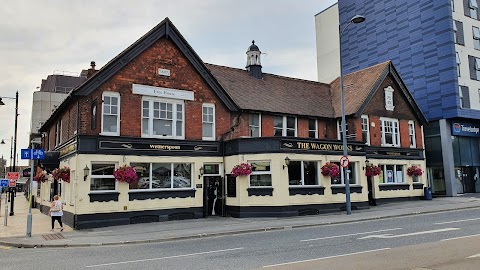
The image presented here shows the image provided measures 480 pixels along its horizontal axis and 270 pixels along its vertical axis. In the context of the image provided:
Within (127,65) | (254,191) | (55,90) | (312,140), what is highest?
(55,90)

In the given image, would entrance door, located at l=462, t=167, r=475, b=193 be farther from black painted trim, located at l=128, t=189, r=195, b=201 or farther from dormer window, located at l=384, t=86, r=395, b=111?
black painted trim, located at l=128, t=189, r=195, b=201

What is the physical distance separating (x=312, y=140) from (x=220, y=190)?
20.0 ft

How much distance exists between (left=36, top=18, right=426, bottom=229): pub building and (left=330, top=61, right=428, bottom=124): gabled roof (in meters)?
0.44

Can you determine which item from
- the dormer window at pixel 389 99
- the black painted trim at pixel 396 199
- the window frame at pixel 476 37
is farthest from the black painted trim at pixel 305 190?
the window frame at pixel 476 37

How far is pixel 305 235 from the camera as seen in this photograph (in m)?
14.5

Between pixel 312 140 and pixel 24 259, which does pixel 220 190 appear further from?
pixel 24 259

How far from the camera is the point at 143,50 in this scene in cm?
2116

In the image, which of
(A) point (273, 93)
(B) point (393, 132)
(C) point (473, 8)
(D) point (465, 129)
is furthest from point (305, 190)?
(C) point (473, 8)

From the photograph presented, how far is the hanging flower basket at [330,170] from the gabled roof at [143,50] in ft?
20.7

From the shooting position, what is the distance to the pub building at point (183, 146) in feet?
64.0

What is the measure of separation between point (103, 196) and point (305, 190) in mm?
10932

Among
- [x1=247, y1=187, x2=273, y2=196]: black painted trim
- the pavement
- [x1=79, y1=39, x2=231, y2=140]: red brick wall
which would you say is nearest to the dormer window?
the pavement

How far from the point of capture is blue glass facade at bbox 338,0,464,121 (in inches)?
1286

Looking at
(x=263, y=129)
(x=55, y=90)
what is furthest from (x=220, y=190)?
Result: (x=55, y=90)
